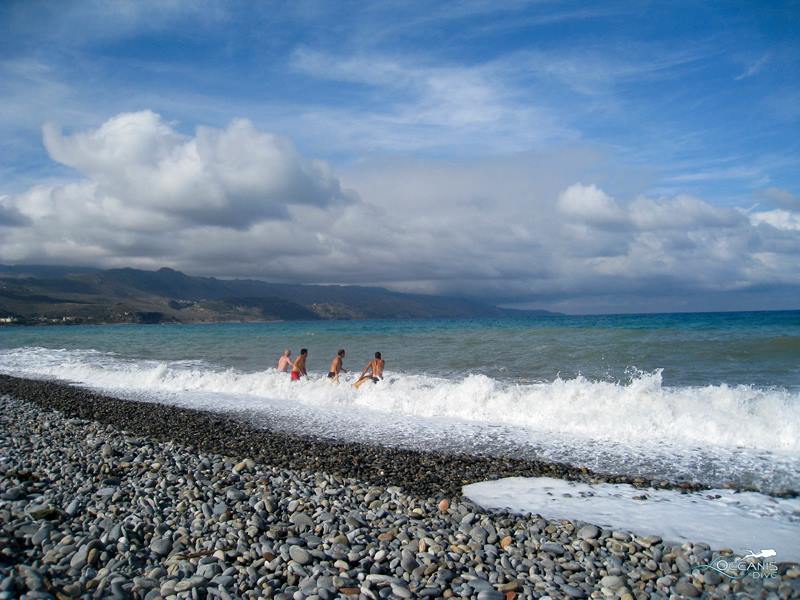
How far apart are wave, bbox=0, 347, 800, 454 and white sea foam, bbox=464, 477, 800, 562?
3.71 metres

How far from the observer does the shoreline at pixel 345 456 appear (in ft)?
28.5

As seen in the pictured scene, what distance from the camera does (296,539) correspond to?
5.88 m

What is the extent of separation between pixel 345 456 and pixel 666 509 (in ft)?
17.8

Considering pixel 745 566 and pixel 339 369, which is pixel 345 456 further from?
pixel 339 369

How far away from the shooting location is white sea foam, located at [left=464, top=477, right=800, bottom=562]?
6388 mm

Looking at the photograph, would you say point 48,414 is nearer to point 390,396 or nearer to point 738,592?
point 390,396

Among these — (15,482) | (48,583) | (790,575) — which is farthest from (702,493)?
(15,482)

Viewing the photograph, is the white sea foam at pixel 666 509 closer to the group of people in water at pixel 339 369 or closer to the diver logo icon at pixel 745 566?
the diver logo icon at pixel 745 566

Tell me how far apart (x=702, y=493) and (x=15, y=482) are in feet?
32.9

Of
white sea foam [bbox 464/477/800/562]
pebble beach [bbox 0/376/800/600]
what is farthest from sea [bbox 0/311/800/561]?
pebble beach [bbox 0/376/800/600]

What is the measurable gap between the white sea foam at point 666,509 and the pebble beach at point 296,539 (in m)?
0.46

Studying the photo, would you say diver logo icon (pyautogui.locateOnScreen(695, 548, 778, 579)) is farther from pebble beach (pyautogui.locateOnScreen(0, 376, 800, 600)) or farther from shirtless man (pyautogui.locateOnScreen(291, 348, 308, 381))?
shirtless man (pyautogui.locateOnScreen(291, 348, 308, 381))

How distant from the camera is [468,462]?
9.87 meters

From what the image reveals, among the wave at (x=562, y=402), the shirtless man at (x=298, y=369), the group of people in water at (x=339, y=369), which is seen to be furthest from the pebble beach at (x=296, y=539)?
the shirtless man at (x=298, y=369)
